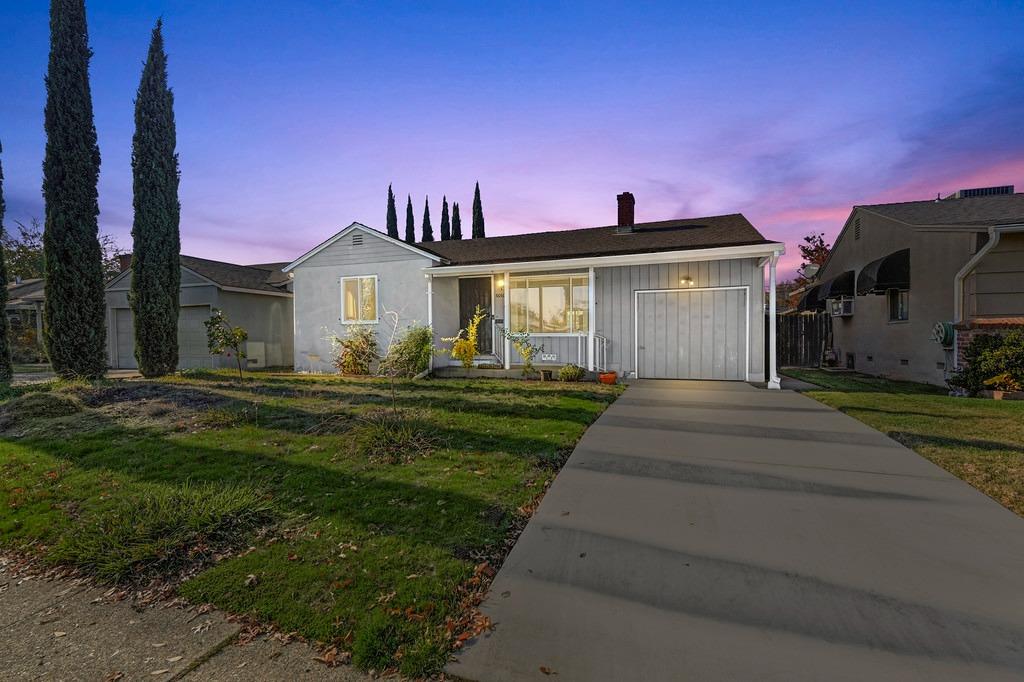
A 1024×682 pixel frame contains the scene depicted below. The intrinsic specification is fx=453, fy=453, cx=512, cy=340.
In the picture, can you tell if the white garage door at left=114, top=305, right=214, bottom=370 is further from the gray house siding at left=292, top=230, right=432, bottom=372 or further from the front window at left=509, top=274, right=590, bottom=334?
the front window at left=509, top=274, right=590, bottom=334

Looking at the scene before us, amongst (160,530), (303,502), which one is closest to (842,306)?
(303,502)

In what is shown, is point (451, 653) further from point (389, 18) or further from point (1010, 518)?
point (389, 18)

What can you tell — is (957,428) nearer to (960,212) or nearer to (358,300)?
(960,212)

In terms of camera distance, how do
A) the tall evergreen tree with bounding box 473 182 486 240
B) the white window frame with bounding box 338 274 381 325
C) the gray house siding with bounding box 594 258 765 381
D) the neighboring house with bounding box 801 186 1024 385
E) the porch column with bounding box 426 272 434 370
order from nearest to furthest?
the neighboring house with bounding box 801 186 1024 385, the gray house siding with bounding box 594 258 765 381, the porch column with bounding box 426 272 434 370, the white window frame with bounding box 338 274 381 325, the tall evergreen tree with bounding box 473 182 486 240

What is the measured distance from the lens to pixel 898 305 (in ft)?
41.4

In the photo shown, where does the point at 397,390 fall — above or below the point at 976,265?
below

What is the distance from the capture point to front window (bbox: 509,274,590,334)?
1199 centimetres

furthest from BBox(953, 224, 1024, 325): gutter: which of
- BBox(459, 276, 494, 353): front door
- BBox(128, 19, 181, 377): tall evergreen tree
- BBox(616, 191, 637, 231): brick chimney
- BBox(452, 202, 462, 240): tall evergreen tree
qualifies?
BBox(452, 202, 462, 240): tall evergreen tree

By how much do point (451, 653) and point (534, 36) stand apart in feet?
35.5

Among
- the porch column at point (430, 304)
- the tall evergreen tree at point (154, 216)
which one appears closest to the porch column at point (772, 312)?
the porch column at point (430, 304)

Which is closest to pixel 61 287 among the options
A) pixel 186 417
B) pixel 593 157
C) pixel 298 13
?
pixel 186 417

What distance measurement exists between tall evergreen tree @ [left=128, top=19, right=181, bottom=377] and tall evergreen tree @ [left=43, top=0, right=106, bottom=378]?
3.16ft

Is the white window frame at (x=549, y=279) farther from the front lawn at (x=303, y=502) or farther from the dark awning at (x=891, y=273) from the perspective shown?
the dark awning at (x=891, y=273)

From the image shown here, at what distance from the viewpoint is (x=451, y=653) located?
2074mm
